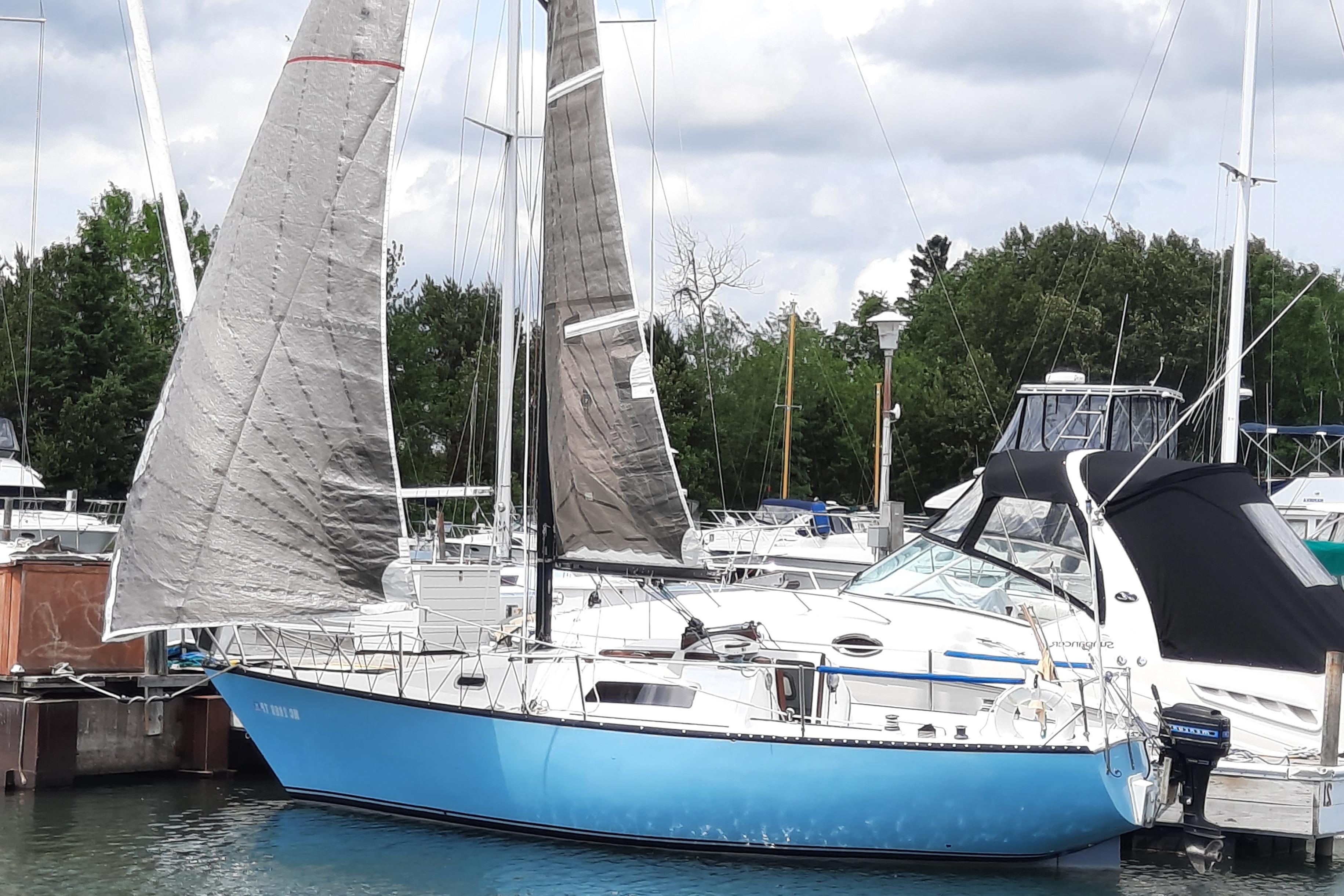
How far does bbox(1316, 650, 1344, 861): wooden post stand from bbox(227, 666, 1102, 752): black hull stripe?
8.94 ft

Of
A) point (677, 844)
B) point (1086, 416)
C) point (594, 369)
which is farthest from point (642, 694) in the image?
point (1086, 416)

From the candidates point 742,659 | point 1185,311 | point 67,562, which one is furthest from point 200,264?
point 742,659

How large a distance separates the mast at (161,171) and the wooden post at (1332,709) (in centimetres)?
1349

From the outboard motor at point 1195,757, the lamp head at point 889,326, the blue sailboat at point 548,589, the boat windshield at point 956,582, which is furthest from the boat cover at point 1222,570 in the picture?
the lamp head at point 889,326

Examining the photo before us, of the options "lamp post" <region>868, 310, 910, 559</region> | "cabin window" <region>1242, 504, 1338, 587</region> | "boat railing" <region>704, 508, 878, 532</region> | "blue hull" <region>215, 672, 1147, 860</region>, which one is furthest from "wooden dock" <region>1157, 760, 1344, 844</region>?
"boat railing" <region>704, 508, 878, 532</region>

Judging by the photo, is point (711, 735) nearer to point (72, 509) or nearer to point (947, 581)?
point (947, 581)

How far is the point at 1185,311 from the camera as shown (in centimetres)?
6744

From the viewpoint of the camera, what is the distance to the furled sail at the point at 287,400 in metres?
14.5

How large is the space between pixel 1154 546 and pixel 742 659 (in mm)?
4822

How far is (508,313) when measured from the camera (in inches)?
1062

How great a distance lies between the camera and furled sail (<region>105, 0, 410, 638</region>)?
14500 millimetres

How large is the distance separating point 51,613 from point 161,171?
575 cm

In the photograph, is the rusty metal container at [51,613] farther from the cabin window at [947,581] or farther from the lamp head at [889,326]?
the lamp head at [889,326]

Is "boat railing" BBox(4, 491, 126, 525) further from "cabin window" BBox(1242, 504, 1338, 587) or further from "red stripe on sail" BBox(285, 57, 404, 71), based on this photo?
"cabin window" BBox(1242, 504, 1338, 587)
